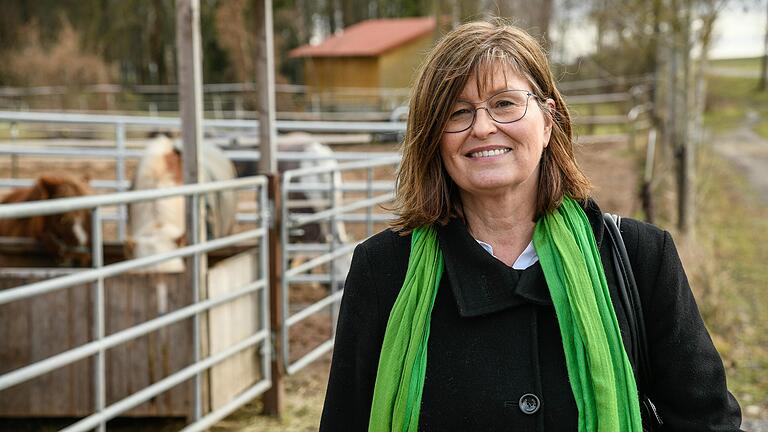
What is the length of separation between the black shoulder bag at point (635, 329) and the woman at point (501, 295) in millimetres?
16

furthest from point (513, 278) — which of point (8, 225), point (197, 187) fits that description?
point (8, 225)

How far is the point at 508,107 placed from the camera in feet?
6.31

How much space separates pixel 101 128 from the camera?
Answer: 72.8ft

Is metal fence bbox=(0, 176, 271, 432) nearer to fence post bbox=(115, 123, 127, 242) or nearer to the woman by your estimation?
the woman

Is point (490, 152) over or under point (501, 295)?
over

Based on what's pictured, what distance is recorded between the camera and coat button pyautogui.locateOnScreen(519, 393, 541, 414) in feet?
5.90

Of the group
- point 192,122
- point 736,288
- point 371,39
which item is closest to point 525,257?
point 192,122

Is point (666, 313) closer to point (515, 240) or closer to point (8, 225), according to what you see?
point (515, 240)

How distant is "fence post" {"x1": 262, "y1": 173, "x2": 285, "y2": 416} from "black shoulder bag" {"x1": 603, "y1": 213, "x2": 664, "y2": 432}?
3.28 metres

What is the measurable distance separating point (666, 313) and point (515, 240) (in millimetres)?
354

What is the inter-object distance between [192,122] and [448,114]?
8.78ft

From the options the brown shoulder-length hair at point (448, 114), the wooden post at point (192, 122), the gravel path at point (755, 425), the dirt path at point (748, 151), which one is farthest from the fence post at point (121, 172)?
the dirt path at point (748, 151)

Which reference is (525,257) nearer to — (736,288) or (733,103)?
(736,288)

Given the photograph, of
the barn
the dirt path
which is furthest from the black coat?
the barn
